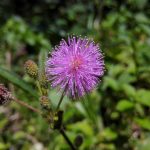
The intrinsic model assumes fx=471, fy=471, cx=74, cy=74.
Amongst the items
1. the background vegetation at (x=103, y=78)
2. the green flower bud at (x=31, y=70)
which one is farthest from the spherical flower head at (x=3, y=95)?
the background vegetation at (x=103, y=78)

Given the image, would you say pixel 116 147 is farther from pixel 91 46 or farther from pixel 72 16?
pixel 72 16

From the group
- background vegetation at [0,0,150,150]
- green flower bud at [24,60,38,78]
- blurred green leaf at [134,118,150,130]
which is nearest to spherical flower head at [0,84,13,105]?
green flower bud at [24,60,38,78]

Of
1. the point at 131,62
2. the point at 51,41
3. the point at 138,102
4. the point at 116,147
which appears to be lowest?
the point at 116,147

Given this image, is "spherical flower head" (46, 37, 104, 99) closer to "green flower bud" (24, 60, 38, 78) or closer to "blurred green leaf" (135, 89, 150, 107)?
"green flower bud" (24, 60, 38, 78)

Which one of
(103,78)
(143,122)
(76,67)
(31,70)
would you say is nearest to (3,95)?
(31,70)

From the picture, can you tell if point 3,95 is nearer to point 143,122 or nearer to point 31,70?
point 31,70

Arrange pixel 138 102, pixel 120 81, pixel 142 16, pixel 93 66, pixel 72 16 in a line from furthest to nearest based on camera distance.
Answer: pixel 72 16, pixel 142 16, pixel 120 81, pixel 138 102, pixel 93 66

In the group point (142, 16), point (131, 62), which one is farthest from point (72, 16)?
point (131, 62)
